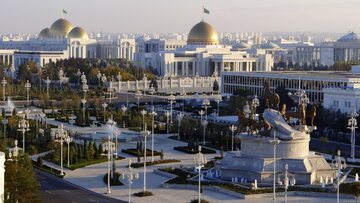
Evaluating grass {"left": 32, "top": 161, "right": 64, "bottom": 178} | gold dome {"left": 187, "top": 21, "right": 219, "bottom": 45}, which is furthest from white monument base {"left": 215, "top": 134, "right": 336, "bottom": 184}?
gold dome {"left": 187, "top": 21, "right": 219, "bottom": 45}

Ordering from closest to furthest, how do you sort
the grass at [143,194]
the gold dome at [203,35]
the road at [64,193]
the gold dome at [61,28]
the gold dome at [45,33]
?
the road at [64,193] < the grass at [143,194] < the gold dome at [203,35] < the gold dome at [61,28] < the gold dome at [45,33]

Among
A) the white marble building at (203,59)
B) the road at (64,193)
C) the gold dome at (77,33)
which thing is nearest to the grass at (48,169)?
the road at (64,193)

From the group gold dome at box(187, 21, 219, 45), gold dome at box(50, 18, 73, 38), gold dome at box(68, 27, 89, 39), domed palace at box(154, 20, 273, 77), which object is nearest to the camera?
domed palace at box(154, 20, 273, 77)

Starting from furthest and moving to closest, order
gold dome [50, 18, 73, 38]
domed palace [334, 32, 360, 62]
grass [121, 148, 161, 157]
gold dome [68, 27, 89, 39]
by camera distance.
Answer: gold dome [50, 18, 73, 38] < gold dome [68, 27, 89, 39] < domed palace [334, 32, 360, 62] < grass [121, 148, 161, 157]

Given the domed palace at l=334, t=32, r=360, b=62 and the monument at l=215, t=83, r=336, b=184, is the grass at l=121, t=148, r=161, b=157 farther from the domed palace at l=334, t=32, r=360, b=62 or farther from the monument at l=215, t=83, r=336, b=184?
the domed palace at l=334, t=32, r=360, b=62

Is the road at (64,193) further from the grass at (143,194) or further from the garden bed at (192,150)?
the garden bed at (192,150)

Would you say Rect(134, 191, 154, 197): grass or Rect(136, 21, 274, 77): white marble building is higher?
Rect(136, 21, 274, 77): white marble building

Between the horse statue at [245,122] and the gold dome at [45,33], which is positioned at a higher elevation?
the gold dome at [45,33]
